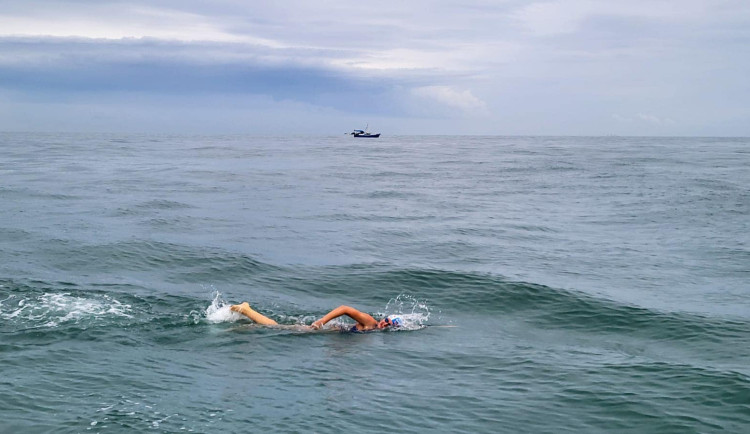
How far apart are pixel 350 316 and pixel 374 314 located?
2.68 m

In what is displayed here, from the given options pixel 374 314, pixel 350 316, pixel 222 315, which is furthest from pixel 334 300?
pixel 222 315

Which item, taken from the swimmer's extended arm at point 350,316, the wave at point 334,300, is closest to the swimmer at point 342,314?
the swimmer's extended arm at point 350,316

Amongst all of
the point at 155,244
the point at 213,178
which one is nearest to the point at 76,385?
the point at 155,244

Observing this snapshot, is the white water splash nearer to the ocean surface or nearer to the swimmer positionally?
the ocean surface

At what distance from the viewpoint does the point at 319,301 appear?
→ 67.2ft

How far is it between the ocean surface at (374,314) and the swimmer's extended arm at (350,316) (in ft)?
1.22

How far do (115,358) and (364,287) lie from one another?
31.0 feet

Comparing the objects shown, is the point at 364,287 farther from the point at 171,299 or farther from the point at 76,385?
the point at 76,385

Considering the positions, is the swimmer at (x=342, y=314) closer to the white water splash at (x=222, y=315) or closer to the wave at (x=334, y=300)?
the white water splash at (x=222, y=315)

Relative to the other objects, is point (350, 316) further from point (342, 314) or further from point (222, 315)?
point (222, 315)

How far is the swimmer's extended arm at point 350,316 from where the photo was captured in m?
16.5

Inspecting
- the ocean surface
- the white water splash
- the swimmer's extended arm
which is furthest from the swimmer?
the ocean surface

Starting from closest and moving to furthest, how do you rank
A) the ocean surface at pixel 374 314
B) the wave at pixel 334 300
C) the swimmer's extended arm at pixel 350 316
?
the ocean surface at pixel 374 314
the swimmer's extended arm at pixel 350 316
the wave at pixel 334 300

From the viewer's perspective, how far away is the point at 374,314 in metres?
19.4
